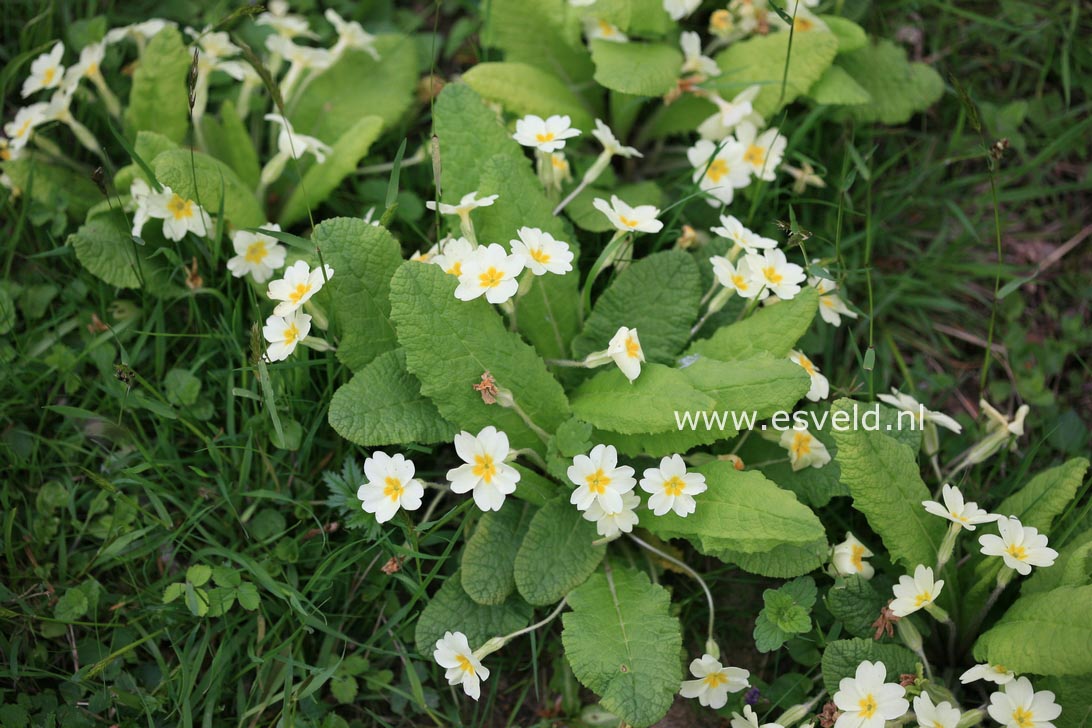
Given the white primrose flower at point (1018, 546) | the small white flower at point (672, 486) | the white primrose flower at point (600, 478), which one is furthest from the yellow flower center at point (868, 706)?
the white primrose flower at point (600, 478)

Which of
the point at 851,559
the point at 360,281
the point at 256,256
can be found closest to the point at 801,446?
the point at 851,559

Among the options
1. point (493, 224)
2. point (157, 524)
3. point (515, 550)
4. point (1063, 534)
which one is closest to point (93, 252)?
point (157, 524)

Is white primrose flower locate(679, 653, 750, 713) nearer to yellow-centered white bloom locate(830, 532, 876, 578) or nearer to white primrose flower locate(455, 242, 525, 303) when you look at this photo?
yellow-centered white bloom locate(830, 532, 876, 578)

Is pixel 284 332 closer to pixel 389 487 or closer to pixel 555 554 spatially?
pixel 389 487

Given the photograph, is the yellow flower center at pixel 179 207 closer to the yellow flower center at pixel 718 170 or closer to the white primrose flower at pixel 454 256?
the white primrose flower at pixel 454 256

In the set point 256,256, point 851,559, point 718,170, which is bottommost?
point 851,559

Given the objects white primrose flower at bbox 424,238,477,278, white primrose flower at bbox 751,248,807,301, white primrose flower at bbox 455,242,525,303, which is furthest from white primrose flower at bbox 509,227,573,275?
white primrose flower at bbox 751,248,807,301
